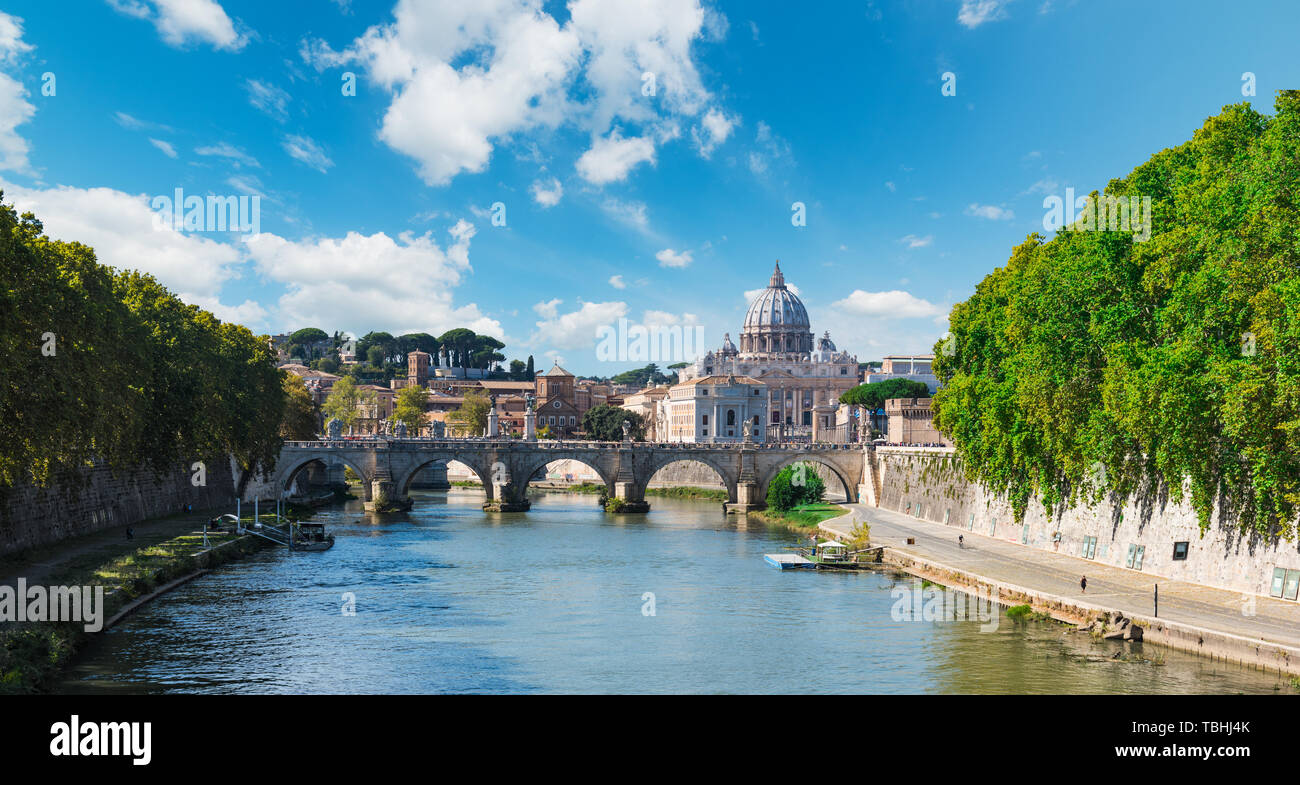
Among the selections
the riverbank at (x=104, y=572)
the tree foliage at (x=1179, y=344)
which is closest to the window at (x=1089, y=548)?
the tree foliage at (x=1179, y=344)

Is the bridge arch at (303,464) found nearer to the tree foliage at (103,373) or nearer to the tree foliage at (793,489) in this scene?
the tree foliage at (103,373)

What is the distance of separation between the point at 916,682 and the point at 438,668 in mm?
10765

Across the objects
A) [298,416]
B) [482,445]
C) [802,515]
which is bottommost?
[802,515]

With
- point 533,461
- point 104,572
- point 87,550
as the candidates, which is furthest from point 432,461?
point 104,572

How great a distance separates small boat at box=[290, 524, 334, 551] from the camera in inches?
1897

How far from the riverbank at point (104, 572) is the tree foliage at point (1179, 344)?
2571 cm

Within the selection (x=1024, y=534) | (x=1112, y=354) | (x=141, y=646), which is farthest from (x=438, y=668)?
(x=1024, y=534)

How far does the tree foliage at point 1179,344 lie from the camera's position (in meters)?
24.4

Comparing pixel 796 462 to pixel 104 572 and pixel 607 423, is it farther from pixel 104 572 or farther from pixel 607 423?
pixel 607 423

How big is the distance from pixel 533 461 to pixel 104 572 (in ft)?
143

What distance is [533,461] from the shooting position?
74625 mm

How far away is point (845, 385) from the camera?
179m
